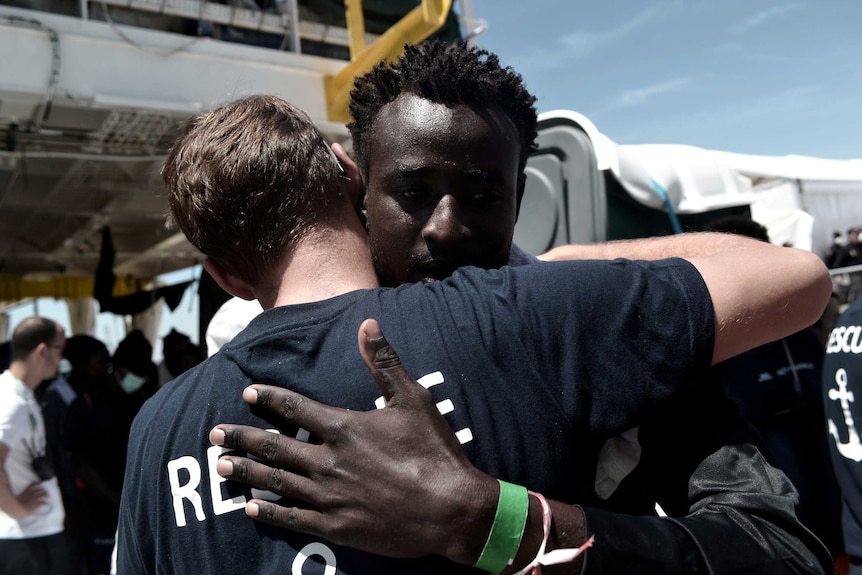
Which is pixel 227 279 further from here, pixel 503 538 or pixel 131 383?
pixel 131 383

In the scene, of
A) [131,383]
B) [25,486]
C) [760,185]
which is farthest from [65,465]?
[760,185]

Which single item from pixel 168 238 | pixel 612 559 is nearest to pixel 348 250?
pixel 612 559

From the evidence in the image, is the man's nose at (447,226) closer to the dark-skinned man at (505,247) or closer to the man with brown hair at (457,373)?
the dark-skinned man at (505,247)

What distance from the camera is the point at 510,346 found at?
3.37 ft

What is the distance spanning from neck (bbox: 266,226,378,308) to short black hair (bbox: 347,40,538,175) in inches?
14.6

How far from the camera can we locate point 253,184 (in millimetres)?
1154

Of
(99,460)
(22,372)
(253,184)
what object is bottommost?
(99,460)

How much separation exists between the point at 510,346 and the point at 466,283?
0.13m

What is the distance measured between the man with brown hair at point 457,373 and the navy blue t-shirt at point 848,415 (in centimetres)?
200

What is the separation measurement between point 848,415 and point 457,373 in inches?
97.9

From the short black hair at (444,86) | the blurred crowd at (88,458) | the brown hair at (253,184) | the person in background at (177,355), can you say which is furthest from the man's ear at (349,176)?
the person in background at (177,355)

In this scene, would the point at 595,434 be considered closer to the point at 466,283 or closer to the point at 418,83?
the point at 466,283

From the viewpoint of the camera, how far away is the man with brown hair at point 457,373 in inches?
37.8

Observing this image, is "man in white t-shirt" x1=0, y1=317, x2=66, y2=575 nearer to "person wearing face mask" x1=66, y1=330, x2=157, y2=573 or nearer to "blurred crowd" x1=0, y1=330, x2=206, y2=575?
"blurred crowd" x1=0, y1=330, x2=206, y2=575
